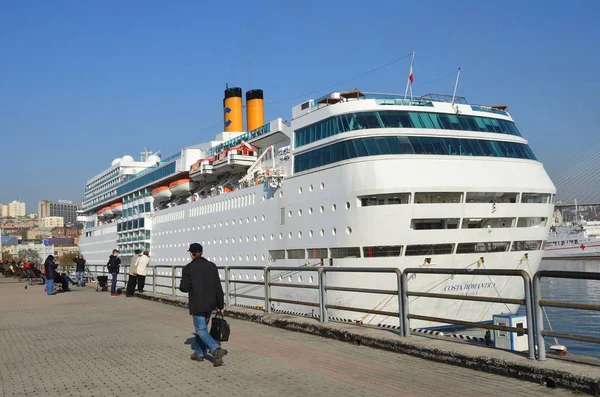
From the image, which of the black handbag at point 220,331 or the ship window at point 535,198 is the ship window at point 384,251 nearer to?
the ship window at point 535,198

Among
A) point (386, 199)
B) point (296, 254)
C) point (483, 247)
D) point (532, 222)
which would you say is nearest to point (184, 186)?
point (296, 254)

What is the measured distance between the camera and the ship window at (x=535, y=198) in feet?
68.0

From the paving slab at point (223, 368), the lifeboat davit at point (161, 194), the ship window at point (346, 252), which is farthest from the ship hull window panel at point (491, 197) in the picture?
the lifeboat davit at point (161, 194)

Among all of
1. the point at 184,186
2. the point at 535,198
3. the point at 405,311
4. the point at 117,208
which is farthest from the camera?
the point at 117,208

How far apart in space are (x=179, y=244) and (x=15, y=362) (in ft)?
86.8

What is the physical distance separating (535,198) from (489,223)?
2236 millimetres

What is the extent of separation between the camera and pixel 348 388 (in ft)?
20.8

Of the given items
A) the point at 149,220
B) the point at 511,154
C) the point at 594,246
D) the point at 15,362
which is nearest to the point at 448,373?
the point at 15,362

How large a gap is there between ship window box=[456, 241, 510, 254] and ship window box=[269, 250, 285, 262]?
680 cm

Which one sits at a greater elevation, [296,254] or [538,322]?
[296,254]

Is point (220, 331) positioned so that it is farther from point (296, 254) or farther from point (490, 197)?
point (490, 197)

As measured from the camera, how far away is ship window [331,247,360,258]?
62.6 feet

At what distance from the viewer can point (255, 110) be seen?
33.8 meters

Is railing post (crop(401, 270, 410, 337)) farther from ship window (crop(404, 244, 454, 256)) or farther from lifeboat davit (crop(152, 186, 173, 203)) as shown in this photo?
lifeboat davit (crop(152, 186, 173, 203))
